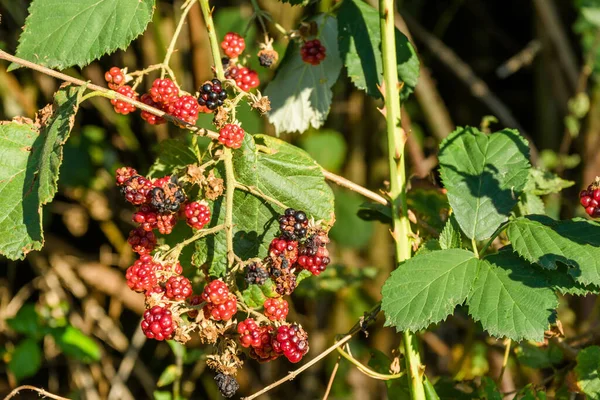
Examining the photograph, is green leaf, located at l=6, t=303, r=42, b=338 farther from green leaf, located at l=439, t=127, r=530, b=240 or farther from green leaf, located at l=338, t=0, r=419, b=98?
green leaf, located at l=439, t=127, r=530, b=240

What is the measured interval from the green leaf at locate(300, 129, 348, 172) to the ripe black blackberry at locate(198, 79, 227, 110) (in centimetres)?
202

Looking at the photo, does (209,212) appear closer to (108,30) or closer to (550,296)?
(108,30)

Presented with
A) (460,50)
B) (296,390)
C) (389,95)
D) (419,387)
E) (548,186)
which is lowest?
(296,390)

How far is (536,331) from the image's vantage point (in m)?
1.22

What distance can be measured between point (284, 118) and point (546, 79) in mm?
2314

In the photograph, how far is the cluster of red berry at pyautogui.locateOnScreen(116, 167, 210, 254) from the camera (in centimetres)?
125

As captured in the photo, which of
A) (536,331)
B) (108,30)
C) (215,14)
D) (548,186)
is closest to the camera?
(536,331)

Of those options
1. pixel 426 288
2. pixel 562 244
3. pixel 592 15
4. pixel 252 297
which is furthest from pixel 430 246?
pixel 592 15

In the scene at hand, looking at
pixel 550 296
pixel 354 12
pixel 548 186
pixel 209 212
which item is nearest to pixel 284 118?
pixel 354 12

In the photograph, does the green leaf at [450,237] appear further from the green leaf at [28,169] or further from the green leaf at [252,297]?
the green leaf at [28,169]

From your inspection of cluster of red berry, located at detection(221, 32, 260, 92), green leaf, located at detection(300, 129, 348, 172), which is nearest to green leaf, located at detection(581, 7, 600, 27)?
green leaf, located at detection(300, 129, 348, 172)

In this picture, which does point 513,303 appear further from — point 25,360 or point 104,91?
point 25,360

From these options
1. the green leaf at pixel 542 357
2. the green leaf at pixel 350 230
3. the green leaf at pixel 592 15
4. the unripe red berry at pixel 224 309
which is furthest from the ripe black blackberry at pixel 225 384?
the green leaf at pixel 592 15

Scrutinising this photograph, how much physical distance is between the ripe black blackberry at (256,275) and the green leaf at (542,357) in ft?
2.97
